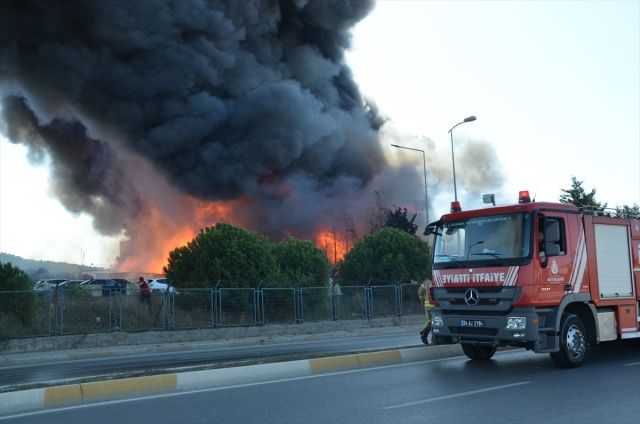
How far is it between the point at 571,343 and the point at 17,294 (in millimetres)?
13262

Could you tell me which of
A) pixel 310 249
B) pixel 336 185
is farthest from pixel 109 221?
pixel 310 249

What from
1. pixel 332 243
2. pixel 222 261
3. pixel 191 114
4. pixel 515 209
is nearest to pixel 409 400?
pixel 515 209

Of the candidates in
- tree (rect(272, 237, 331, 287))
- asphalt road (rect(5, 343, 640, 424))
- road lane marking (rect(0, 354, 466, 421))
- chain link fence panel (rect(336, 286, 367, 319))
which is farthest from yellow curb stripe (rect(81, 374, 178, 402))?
tree (rect(272, 237, 331, 287))

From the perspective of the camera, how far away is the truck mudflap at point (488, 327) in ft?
26.7

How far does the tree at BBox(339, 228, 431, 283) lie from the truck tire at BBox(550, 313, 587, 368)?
1694 cm

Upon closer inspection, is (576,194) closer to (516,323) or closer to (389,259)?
(389,259)

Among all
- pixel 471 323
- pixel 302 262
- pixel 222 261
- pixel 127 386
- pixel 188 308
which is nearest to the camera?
pixel 127 386

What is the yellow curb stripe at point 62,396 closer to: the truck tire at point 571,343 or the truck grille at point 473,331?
the truck grille at point 473,331

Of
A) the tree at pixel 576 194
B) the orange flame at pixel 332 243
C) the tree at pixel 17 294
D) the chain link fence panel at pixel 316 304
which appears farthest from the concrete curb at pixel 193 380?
the orange flame at pixel 332 243

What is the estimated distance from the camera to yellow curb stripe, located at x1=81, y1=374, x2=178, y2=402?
740 cm

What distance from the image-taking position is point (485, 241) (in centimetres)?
883

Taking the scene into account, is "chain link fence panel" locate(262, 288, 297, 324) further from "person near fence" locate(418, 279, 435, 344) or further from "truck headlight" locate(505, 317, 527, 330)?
"truck headlight" locate(505, 317, 527, 330)

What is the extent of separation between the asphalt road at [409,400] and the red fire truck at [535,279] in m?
0.53

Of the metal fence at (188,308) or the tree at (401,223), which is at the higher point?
the tree at (401,223)
